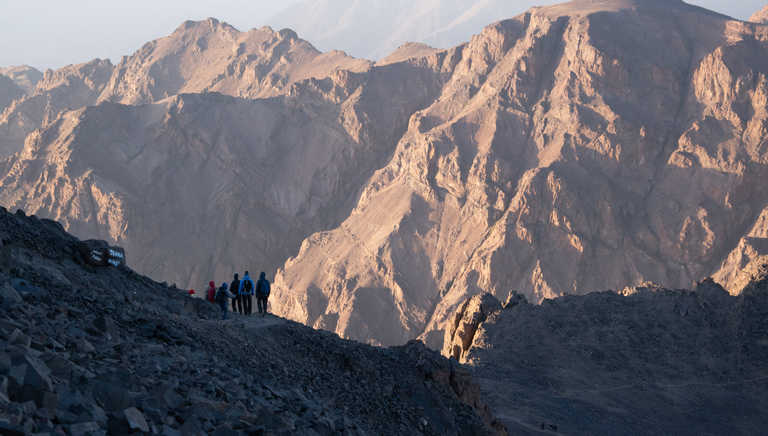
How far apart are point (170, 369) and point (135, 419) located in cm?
294

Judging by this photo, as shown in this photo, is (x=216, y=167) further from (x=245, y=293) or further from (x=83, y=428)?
(x=83, y=428)

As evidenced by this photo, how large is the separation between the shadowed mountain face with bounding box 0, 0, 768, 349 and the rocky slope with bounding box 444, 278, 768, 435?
26250mm

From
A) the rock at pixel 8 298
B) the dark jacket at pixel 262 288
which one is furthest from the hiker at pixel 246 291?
the rock at pixel 8 298

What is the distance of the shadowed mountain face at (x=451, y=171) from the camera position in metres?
68.0

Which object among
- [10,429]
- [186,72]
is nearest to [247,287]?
[10,429]

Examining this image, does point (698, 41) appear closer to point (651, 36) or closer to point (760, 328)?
point (651, 36)

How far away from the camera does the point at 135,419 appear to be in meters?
5.89

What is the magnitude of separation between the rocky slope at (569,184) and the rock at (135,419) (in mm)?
58941

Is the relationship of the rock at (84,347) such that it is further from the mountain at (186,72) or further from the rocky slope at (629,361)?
the mountain at (186,72)

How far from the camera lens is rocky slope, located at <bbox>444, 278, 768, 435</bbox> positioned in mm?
26233

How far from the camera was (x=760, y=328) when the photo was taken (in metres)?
32.1

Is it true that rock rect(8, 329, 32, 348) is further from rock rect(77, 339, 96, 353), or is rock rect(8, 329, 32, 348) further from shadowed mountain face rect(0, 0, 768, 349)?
shadowed mountain face rect(0, 0, 768, 349)

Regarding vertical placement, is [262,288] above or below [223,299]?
above

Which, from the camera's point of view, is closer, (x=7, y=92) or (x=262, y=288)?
(x=262, y=288)
